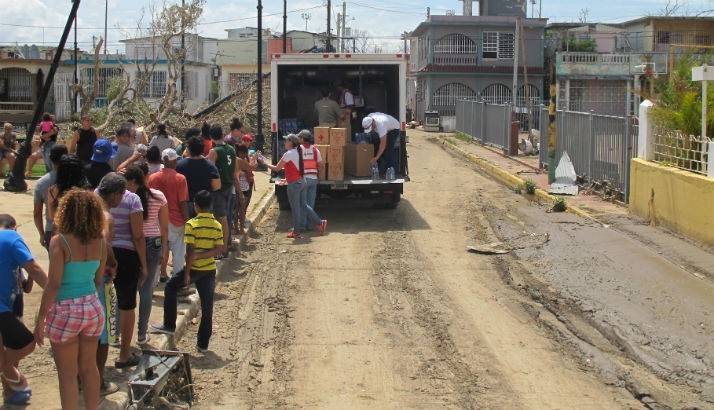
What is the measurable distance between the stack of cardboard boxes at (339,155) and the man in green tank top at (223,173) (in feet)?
13.6

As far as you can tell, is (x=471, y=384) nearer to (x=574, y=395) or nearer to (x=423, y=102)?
(x=574, y=395)

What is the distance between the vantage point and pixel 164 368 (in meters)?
6.68

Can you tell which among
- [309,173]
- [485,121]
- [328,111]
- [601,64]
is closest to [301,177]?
A: [309,173]

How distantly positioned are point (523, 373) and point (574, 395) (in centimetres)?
61

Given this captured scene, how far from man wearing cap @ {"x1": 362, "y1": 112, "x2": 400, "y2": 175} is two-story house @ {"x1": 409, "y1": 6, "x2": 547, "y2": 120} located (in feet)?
119

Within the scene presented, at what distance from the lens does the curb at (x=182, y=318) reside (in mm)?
6431

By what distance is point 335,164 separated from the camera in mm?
16125

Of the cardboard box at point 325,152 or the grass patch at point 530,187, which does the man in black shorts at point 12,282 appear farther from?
the grass patch at point 530,187

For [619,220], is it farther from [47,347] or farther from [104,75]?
[104,75]

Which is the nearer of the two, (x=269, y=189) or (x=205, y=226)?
(x=205, y=226)

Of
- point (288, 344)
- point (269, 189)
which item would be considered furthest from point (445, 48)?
point (288, 344)

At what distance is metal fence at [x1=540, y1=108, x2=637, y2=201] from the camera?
1719 cm

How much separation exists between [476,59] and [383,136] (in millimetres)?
37712

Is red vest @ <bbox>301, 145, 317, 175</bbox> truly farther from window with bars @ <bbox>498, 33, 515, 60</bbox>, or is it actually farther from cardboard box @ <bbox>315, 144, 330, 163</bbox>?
window with bars @ <bbox>498, 33, 515, 60</bbox>
